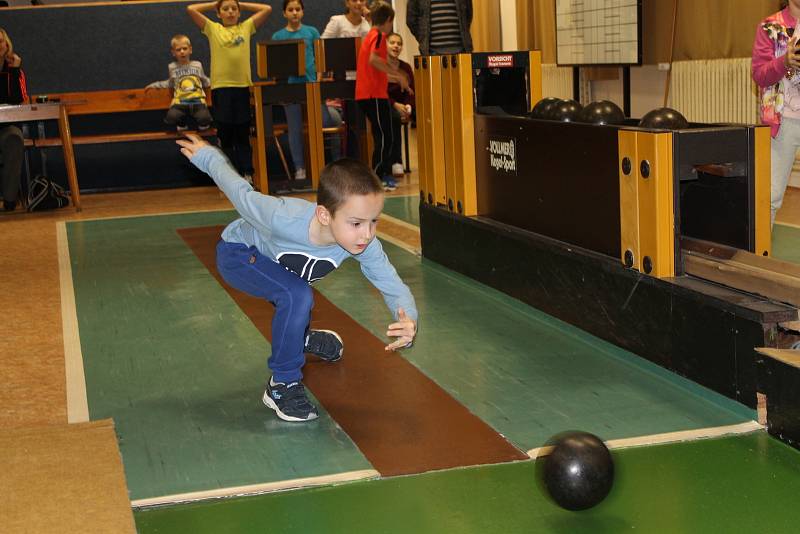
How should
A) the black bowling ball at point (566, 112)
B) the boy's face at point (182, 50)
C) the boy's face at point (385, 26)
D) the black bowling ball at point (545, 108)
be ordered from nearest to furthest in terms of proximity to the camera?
the black bowling ball at point (566, 112) → the black bowling ball at point (545, 108) → the boy's face at point (385, 26) → the boy's face at point (182, 50)

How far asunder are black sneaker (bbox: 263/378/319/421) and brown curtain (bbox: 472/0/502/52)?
33.6 feet

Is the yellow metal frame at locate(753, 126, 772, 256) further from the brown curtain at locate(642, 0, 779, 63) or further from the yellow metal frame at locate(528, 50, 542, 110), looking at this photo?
the brown curtain at locate(642, 0, 779, 63)

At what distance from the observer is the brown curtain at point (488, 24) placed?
43.8 ft

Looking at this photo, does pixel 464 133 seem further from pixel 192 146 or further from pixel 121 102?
pixel 121 102

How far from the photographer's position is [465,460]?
122 inches

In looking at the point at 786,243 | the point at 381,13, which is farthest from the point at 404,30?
the point at 786,243

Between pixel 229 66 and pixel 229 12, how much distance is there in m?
0.49

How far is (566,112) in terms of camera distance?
4.84m

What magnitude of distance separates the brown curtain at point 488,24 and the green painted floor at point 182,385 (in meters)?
7.70

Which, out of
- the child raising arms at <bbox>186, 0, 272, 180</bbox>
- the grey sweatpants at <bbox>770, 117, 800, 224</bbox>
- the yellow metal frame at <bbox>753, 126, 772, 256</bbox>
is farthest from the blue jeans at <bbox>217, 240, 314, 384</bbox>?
the child raising arms at <bbox>186, 0, 272, 180</bbox>

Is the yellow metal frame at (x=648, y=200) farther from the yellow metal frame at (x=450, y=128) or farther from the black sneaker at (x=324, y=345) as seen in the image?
the yellow metal frame at (x=450, y=128)

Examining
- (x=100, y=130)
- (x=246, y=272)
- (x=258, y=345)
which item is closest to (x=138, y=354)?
(x=258, y=345)

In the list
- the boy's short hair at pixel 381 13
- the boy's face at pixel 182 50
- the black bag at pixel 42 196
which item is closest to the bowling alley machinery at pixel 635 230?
the boy's short hair at pixel 381 13

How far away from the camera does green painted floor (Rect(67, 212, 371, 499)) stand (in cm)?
314
